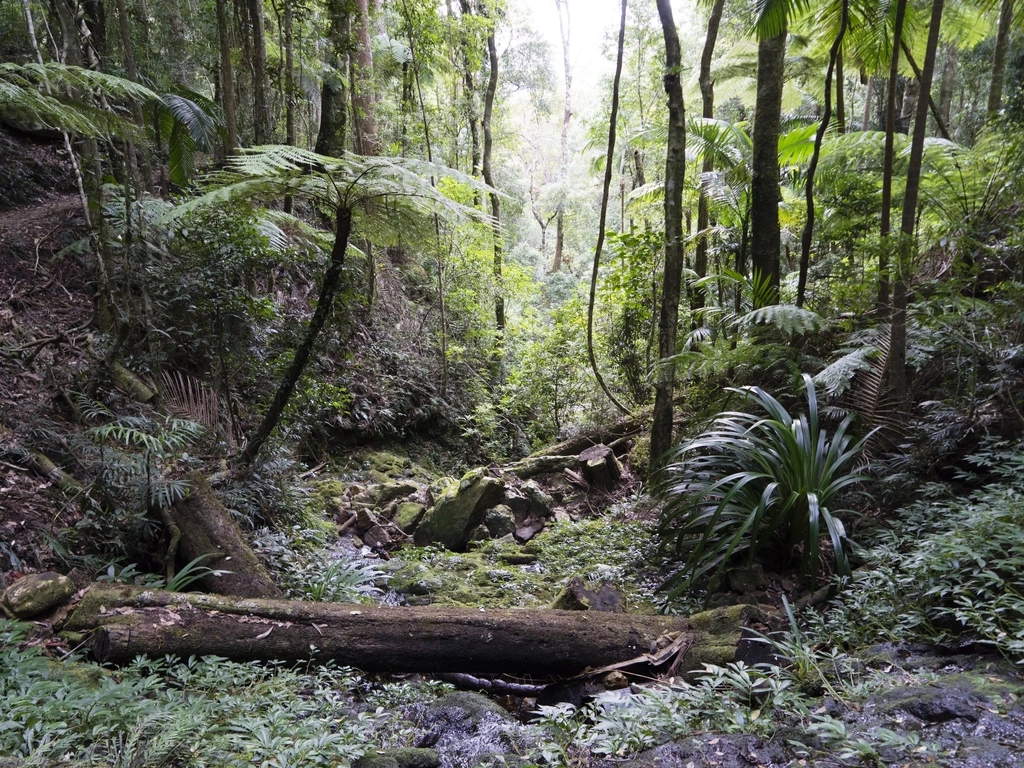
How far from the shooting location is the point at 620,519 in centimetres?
614

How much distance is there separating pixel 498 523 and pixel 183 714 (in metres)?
4.42

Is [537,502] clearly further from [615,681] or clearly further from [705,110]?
[705,110]

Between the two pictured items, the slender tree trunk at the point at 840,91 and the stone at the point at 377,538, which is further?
the slender tree trunk at the point at 840,91

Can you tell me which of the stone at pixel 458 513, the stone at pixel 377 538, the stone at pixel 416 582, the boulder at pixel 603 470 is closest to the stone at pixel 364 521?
the stone at pixel 377 538

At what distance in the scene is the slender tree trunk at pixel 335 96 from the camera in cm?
619

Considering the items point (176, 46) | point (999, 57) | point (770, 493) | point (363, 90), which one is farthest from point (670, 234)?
point (176, 46)

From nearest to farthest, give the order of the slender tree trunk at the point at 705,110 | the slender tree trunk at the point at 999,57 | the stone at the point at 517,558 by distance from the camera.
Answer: the stone at the point at 517,558
the slender tree trunk at the point at 705,110
the slender tree trunk at the point at 999,57

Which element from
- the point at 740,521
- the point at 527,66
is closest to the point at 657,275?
the point at 740,521

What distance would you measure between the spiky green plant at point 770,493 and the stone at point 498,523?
2487 mm

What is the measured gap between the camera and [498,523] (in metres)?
6.40

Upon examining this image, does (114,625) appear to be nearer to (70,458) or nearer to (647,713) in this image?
(70,458)

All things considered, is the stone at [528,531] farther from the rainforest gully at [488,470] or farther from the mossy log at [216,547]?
the mossy log at [216,547]

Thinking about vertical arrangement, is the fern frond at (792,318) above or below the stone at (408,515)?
above

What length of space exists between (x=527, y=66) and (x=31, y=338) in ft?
64.5
